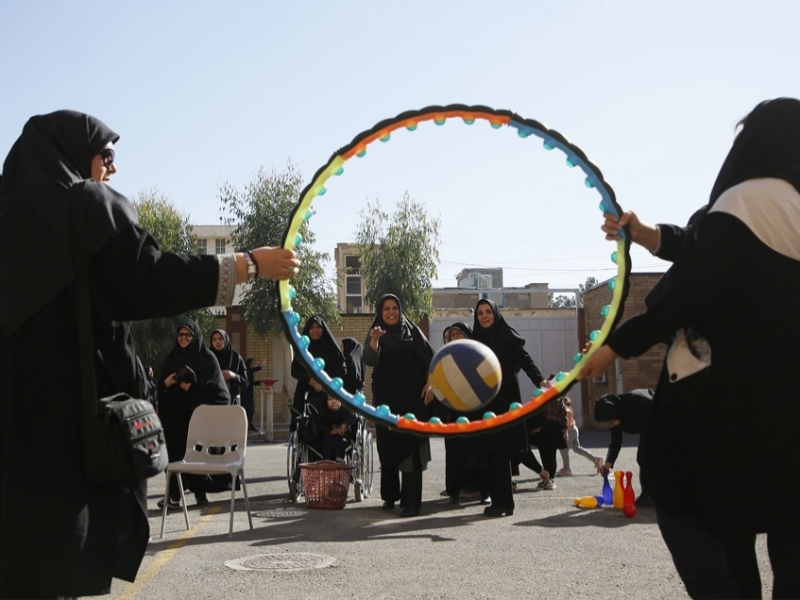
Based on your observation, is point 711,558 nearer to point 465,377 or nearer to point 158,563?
point 465,377

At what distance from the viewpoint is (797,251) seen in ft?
11.6

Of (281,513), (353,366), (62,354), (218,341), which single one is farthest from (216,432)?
(62,354)

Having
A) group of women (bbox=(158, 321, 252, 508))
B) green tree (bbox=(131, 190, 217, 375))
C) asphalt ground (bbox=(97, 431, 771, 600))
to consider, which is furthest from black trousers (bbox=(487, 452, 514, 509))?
green tree (bbox=(131, 190, 217, 375))

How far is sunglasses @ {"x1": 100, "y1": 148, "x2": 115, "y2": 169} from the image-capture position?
152 inches

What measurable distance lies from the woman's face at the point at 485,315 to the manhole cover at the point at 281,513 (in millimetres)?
3117

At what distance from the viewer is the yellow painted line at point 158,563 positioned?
21.3 feet

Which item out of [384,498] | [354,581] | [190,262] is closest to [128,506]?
[190,262]

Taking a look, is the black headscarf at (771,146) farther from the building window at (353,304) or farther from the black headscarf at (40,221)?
the building window at (353,304)

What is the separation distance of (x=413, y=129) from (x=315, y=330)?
8.56 meters

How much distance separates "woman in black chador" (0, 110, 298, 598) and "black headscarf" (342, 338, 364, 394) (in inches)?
378

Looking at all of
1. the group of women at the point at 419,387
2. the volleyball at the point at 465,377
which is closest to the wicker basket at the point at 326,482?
the group of women at the point at 419,387

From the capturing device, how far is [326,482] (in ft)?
37.7

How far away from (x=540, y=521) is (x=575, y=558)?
2.41 m

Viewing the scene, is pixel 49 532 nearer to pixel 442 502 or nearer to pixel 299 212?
pixel 299 212
